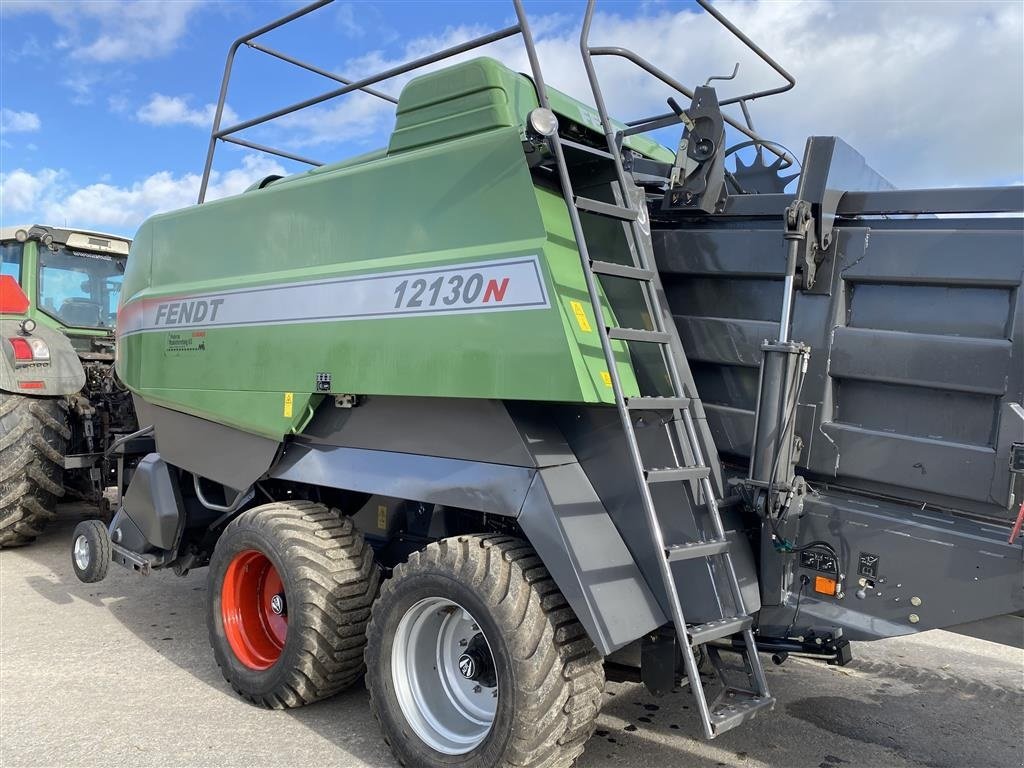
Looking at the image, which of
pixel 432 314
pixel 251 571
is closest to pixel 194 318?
pixel 251 571

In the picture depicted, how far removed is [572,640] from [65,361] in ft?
17.9

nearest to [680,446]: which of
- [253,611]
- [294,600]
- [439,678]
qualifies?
[439,678]

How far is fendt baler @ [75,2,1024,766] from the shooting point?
281 centimetres

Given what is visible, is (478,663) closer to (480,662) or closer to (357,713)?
(480,662)

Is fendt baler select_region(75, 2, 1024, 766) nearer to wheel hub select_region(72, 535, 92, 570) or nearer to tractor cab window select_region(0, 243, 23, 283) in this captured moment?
wheel hub select_region(72, 535, 92, 570)

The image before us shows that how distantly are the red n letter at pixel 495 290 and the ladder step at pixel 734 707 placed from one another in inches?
62.7

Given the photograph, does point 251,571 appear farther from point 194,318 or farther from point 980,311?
point 980,311

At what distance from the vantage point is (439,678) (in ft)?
10.8

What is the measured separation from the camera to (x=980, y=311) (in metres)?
Result: 2.76

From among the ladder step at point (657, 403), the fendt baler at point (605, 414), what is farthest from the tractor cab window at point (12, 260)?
the ladder step at point (657, 403)

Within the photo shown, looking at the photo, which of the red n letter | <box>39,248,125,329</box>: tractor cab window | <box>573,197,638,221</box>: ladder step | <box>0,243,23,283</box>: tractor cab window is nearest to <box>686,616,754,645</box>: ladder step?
the red n letter

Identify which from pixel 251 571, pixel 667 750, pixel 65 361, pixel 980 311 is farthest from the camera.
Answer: pixel 65 361

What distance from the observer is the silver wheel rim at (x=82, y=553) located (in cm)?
479

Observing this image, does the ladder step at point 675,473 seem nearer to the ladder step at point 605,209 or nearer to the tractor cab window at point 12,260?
the ladder step at point 605,209
